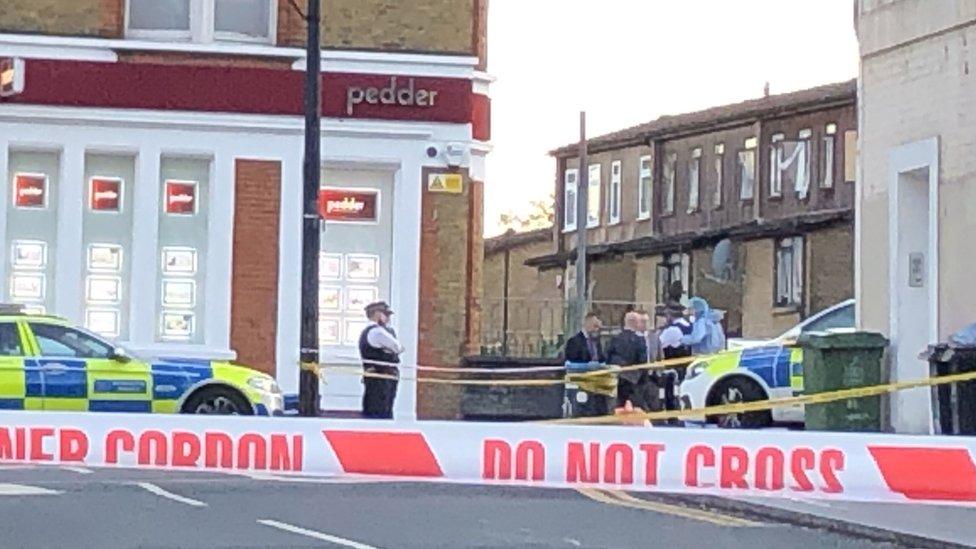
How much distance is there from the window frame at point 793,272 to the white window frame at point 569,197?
13029 millimetres

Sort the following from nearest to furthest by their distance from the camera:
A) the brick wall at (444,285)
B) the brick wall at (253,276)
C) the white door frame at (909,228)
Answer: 1. the white door frame at (909,228)
2. the brick wall at (253,276)
3. the brick wall at (444,285)

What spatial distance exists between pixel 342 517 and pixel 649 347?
373 inches

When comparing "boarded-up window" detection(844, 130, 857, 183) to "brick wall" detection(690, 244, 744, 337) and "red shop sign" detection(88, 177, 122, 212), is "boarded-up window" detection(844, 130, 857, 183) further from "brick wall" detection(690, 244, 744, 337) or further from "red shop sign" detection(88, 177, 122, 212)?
"red shop sign" detection(88, 177, 122, 212)

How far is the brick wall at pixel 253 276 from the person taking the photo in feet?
84.1

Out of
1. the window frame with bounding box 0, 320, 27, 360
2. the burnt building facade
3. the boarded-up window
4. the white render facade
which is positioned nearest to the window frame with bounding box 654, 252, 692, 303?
the burnt building facade

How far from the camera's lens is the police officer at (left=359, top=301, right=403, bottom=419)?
2209cm

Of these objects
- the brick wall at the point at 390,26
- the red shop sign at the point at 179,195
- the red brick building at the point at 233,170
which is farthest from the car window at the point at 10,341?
the brick wall at the point at 390,26

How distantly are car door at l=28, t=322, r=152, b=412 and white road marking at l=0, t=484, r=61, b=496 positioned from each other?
4235mm

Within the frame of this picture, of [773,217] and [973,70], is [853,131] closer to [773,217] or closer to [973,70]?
[773,217]

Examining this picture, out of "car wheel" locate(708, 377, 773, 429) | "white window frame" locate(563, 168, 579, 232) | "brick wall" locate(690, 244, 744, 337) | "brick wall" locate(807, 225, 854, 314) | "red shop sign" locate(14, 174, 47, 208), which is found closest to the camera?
"car wheel" locate(708, 377, 773, 429)

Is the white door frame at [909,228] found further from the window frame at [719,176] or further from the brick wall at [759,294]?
the window frame at [719,176]

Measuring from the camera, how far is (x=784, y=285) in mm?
54438

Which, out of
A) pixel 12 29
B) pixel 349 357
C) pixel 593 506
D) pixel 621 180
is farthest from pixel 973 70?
pixel 621 180

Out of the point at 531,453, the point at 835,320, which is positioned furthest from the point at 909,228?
the point at 531,453
